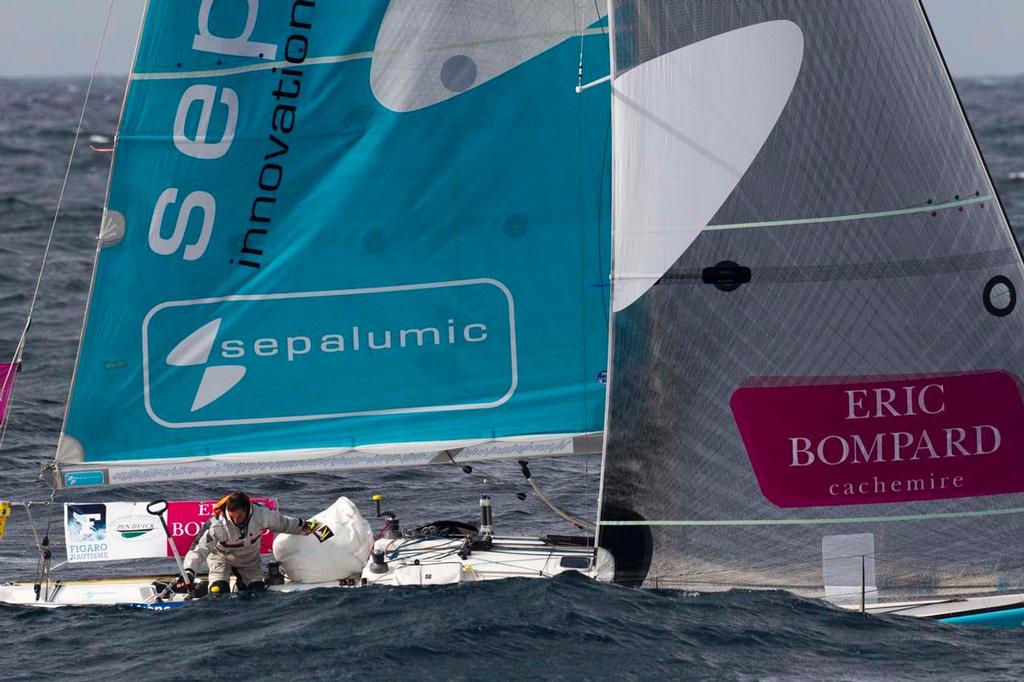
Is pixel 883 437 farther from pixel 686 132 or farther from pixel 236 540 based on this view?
pixel 236 540

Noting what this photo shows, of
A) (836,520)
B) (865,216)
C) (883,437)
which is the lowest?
(836,520)

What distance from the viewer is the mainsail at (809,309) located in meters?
9.89

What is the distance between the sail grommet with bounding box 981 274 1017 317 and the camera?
32.8 feet

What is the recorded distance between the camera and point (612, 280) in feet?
33.7

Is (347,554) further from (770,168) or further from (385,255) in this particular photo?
(770,168)

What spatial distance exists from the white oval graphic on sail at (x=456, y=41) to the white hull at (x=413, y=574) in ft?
10.6

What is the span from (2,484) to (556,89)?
24.0ft

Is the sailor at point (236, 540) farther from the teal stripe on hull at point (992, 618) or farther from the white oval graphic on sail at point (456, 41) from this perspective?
the teal stripe on hull at point (992, 618)

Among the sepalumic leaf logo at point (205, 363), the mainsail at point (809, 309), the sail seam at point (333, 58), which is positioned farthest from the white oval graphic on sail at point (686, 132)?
the sepalumic leaf logo at point (205, 363)

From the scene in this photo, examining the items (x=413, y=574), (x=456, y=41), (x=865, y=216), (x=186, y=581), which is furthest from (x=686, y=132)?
(x=186, y=581)

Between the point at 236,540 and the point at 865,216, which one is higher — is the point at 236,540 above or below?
below

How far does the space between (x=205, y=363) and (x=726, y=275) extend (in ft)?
12.0

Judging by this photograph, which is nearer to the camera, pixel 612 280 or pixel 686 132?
pixel 686 132

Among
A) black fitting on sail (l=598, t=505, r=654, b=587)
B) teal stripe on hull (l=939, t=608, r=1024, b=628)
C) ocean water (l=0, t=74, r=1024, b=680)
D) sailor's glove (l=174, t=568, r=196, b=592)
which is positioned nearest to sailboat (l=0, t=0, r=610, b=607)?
sailor's glove (l=174, t=568, r=196, b=592)
